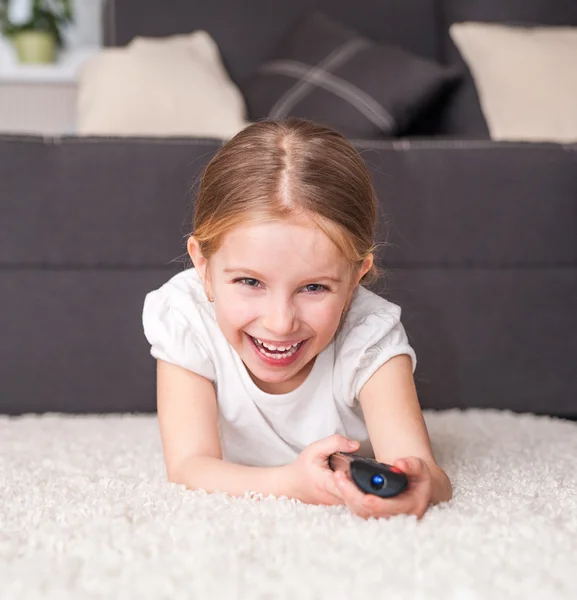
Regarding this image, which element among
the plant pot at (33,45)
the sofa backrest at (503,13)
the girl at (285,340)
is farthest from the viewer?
the plant pot at (33,45)

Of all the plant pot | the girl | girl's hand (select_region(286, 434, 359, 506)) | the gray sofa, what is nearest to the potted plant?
the plant pot

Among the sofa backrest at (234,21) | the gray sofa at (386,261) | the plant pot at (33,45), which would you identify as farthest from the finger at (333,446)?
the plant pot at (33,45)

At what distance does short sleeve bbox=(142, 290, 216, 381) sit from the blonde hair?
12cm

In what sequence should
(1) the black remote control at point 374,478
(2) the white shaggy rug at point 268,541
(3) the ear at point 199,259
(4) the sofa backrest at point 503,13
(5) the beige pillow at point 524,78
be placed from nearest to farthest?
(2) the white shaggy rug at point 268,541, (1) the black remote control at point 374,478, (3) the ear at point 199,259, (5) the beige pillow at point 524,78, (4) the sofa backrest at point 503,13

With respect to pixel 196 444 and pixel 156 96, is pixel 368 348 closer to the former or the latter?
pixel 196 444

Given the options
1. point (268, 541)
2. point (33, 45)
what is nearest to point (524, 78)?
point (33, 45)

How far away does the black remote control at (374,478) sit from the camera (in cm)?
76

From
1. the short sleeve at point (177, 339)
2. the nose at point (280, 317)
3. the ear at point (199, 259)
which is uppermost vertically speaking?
the nose at point (280, 317)

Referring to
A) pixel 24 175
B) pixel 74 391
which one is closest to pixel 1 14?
pixel 24 175

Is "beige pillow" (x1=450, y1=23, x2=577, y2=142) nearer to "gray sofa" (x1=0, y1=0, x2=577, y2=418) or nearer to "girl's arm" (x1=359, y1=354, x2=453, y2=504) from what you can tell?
"gray sofa" (x1=0, y1=0, x2=577, y2=418)

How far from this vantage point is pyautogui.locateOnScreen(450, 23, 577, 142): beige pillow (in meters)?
1.94

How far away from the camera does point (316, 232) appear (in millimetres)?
873

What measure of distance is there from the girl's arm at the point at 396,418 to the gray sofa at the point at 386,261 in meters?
0.44

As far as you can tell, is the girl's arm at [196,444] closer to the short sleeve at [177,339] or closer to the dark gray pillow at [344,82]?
the short sleeve at [177,339]
